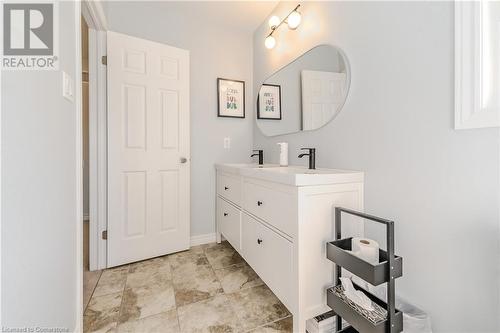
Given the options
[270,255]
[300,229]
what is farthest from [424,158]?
[270,255]

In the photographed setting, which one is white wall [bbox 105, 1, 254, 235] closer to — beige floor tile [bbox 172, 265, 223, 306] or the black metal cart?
beige floor tile [bbox 172, 265, 223, 306]

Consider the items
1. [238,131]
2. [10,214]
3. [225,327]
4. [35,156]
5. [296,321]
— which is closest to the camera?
[10,214]

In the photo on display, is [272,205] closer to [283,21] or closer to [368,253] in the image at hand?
[368,253]

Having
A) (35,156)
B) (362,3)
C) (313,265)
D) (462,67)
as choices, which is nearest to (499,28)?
(462,67)

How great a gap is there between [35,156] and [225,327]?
1204 millimetres

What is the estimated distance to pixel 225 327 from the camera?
123 cm

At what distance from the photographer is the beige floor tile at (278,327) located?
1.21m

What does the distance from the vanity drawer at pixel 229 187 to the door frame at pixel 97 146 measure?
1.01 m

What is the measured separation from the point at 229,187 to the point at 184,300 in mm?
928

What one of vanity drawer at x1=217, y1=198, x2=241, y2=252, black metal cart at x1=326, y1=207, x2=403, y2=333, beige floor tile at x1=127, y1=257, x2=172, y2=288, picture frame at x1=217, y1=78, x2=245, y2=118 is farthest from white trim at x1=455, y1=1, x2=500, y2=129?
beige floor tile at x1=127, y1=257, x2=172, y2=288

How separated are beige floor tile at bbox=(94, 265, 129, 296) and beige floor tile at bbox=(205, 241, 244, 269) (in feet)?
2.26

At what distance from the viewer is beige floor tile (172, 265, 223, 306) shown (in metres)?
1.48

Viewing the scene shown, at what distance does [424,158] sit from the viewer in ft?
3.35

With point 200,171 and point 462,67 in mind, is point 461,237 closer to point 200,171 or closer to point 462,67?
point 462,67
